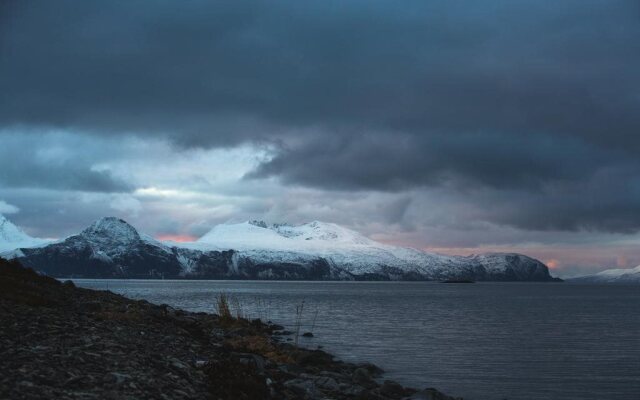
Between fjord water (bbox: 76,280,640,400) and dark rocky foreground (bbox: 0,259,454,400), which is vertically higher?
dark rocky foreground (bbox: 0,259,454,400)

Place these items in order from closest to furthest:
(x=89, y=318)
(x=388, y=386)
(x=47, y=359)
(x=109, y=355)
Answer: (x=47, y=359)
(x=109, y=355)
(x=89, y=318)
(x=388, y=386)

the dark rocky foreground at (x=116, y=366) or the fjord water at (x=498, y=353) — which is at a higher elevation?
the dark rocky foreground at (x=116, y=366)

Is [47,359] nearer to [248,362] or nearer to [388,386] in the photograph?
[248,362]

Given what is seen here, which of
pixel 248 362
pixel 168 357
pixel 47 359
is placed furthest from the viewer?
pixel 248 362

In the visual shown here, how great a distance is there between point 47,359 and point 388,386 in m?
16.8

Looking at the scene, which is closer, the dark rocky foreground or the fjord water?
the dark rocky foreground

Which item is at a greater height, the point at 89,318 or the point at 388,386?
the point at 89,318

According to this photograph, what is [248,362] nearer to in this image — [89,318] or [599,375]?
[89,318]

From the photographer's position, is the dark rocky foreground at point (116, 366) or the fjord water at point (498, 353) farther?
the fjord water at point (498, 353)

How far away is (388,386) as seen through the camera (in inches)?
1103

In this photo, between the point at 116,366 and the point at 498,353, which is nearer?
the point at 116,366

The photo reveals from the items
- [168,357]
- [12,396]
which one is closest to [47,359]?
[12,396]

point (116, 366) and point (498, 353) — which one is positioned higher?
point (116, 366)

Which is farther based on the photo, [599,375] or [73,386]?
[599,375]
